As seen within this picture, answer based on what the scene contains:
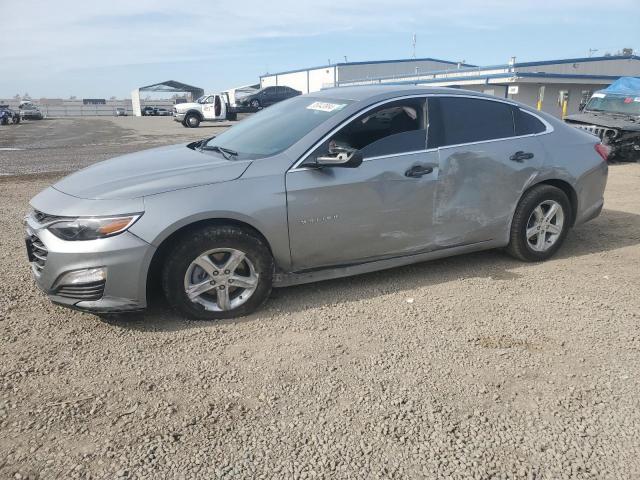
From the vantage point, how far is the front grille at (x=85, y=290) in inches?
133

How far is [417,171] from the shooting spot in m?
4.25

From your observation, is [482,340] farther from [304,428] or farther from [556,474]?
→ [304,428]

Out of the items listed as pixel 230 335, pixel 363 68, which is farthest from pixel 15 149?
pixel 363 68

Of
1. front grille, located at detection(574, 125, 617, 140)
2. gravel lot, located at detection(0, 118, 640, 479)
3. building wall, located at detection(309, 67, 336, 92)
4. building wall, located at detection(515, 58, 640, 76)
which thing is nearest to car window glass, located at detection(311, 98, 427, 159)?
gravel lot, located at detection(0, 118, 640, 479)

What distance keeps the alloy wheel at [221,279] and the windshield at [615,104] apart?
13.7 meters

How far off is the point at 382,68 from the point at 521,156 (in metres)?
55.0

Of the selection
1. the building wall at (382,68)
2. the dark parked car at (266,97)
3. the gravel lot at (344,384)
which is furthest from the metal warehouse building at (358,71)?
the gravel lot at (344,384)

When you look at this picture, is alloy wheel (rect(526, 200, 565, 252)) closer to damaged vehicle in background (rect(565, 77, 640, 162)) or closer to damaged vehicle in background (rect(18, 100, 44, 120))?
damaged vehicle in background (rect(565, 77, 640, 162))

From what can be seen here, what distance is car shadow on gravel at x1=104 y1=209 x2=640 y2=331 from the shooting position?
3.80 metres

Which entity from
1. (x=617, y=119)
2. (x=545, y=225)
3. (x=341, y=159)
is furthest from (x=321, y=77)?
(x=341, y=159)

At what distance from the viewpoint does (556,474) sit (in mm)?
2361

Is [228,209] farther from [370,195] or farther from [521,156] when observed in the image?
[521,156]

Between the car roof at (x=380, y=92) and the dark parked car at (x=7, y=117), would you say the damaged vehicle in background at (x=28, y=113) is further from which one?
the car roof at (x=380, y=92)

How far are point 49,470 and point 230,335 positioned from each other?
1.44m
